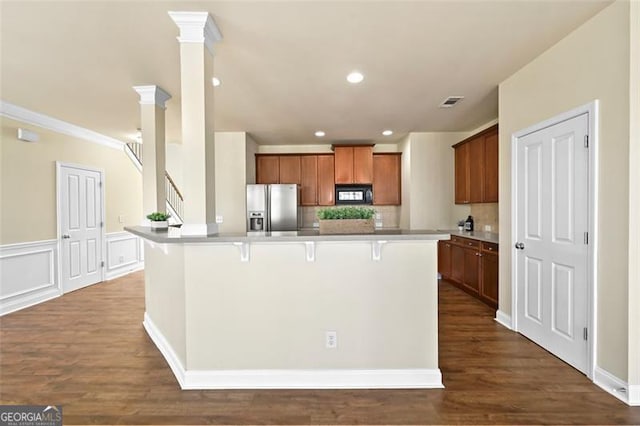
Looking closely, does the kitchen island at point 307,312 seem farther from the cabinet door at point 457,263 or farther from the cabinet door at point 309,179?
the cabinet door at point 309,179

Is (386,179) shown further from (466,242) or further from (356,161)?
(466,242)

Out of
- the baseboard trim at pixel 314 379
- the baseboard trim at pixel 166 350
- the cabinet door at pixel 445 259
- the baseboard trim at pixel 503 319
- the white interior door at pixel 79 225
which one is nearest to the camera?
the baseboard trim at pixel 314 379

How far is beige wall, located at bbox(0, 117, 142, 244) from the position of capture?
4.12 meters

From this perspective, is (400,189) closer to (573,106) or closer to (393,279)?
(573,106)

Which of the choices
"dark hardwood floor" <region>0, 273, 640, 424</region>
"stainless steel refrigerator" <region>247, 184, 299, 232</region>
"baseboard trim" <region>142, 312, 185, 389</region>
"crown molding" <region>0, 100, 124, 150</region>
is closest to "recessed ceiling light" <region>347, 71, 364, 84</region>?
"stainless steel refrigerator" <region>247, 184, 299, 232</region>

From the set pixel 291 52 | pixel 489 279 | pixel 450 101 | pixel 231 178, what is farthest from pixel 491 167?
pixel 231 178

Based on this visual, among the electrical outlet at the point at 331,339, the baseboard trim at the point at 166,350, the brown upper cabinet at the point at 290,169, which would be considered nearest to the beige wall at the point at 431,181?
the brown upper cabinet at the point at 290,169

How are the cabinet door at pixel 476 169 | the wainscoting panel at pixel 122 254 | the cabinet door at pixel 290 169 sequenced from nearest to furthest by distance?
the cabinet door at pixel 476 169 → the wainscoting panel at pixel 122 254 → the cabinet door at pixel 290 169

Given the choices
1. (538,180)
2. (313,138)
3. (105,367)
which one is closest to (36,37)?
(105,367)

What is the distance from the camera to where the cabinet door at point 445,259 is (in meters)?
5.22

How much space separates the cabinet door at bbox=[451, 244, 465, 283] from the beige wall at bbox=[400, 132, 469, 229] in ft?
2.72

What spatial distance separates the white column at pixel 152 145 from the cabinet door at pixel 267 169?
2511mm

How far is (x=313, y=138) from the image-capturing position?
19.2 feet

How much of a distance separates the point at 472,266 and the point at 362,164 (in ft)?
8.91
